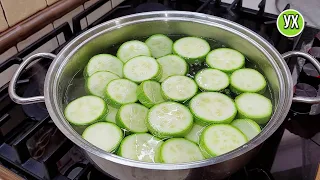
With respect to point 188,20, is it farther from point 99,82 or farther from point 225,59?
point 99,82

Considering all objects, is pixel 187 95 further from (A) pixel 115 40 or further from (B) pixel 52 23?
(B) pixel 52 23

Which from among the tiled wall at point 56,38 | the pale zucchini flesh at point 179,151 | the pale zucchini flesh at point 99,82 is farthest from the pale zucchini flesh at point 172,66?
the tiled wall at point 56,38

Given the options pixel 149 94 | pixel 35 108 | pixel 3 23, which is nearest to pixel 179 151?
pixel 149 94

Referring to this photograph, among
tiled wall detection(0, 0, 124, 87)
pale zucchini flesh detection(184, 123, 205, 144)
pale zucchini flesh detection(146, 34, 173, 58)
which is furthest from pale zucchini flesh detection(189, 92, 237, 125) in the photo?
tiled wall detection(0, 0, 124, 87)

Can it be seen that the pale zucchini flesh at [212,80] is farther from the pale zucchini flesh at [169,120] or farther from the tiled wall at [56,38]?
the tiled wall at [56,38]

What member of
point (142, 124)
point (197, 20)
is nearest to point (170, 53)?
point (197, 20)

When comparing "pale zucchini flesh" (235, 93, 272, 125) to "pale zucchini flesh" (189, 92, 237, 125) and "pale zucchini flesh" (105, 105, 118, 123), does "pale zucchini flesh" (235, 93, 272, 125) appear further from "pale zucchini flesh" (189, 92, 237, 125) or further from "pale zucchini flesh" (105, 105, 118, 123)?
"pale zucchini flesh" (105, 105, 118, 123)
